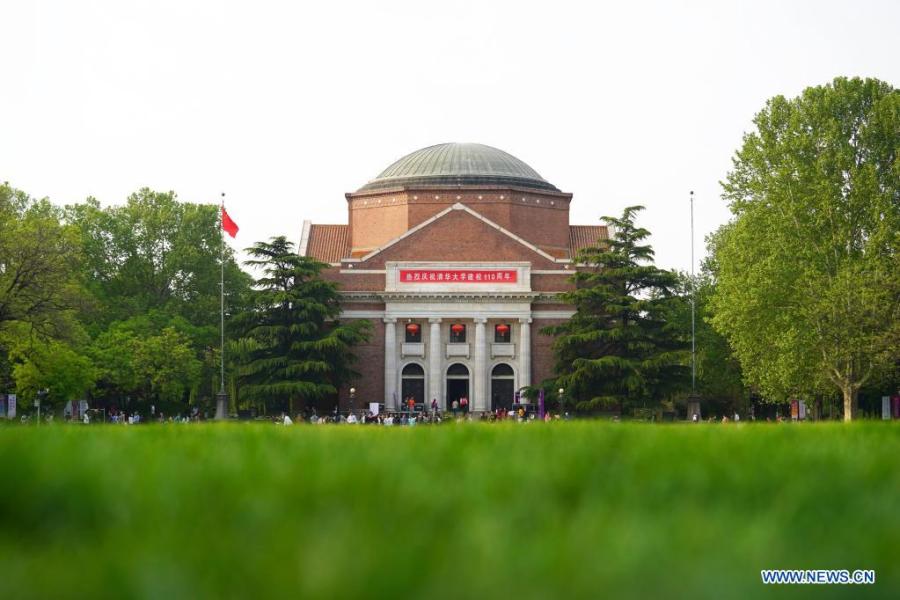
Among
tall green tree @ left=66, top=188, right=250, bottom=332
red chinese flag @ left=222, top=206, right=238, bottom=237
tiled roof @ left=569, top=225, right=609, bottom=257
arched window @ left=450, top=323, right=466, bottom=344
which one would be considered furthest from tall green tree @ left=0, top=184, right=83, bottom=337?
tiled roof @ left=569, top=225, right=609, bottom=257

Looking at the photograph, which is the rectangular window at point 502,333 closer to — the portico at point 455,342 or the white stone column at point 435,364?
the portico at point 455,342

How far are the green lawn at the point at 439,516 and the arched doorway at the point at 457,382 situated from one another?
70607 mm

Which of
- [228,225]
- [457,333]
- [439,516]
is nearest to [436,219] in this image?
[457,333]

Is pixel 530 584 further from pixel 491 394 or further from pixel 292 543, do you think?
pixel 491 394

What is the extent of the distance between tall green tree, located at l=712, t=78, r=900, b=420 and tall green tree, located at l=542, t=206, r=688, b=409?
1474cm

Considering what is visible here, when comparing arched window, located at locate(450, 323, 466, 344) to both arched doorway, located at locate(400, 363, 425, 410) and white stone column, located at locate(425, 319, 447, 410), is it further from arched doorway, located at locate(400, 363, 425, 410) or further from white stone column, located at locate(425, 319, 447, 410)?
arched doorway, located at locate(400, 363, 425, 410)

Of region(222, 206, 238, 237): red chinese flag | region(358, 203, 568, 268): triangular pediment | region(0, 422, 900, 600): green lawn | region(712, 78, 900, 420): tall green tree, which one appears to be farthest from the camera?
region(358, 203, 568, 268): triangular pediment

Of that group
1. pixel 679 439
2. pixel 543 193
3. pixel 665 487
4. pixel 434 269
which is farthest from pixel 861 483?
pixel 543 193

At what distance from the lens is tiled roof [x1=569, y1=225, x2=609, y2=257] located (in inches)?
3634

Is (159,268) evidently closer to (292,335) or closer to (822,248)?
(292,335)

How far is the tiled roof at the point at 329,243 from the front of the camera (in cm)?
9138

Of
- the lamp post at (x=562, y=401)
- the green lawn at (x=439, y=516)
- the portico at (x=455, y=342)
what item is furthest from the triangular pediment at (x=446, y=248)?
the green lawn at (x=439, y=516)

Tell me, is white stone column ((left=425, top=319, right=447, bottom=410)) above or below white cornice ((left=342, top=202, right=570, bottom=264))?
below

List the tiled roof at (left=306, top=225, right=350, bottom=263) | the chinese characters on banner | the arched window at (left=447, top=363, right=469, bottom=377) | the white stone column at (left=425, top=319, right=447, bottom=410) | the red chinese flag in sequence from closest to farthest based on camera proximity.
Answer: the red chinese flag
the white stone column at (left=425, top=319, right=447, bottom=410)
the chinese characters on banner
the arched window at (left=447, top=363, right=469, bottom=377)
the tiled roof at (left=306, top=225, right=350, bottom=263)
